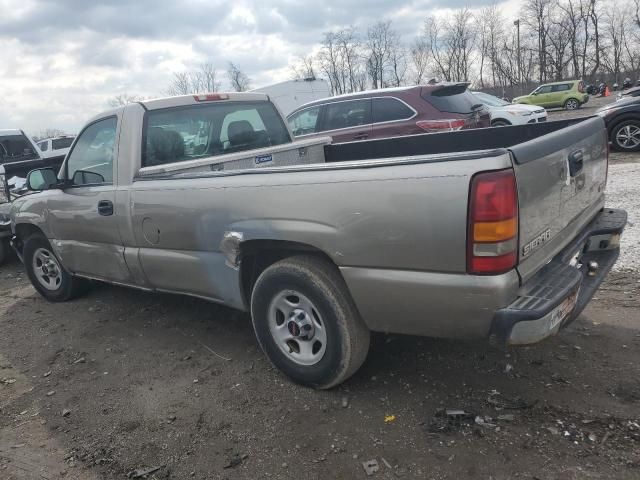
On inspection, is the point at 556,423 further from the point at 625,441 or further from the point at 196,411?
the point at 196,411

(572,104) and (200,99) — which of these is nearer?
(200,99)

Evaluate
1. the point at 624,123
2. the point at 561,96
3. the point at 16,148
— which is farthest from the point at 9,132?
the point at 561,96

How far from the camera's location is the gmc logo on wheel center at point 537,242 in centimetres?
245

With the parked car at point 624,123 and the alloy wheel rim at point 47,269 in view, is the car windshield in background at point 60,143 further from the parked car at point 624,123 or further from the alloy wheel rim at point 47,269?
the parked car at point 624,123

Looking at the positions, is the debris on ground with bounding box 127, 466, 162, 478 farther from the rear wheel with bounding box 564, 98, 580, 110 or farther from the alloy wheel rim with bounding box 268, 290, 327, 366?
the rear wheel with bounding box 564, 98, 580, 110

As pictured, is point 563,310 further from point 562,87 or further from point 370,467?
point 562,87

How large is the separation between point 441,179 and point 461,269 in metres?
0.43

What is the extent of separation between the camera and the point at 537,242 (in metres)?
2.55

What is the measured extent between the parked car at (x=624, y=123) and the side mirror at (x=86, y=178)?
955cm

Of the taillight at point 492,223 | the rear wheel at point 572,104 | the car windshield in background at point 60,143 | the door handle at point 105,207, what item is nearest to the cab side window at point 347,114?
the door handle at point 105,207

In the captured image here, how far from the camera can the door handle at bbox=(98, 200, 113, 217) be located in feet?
13.3

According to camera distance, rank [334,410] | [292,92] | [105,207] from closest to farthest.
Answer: [334,410]
[105,207]
[292,92]

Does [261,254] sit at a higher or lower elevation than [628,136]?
higher

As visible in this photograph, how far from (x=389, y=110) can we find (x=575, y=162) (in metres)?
6.32
